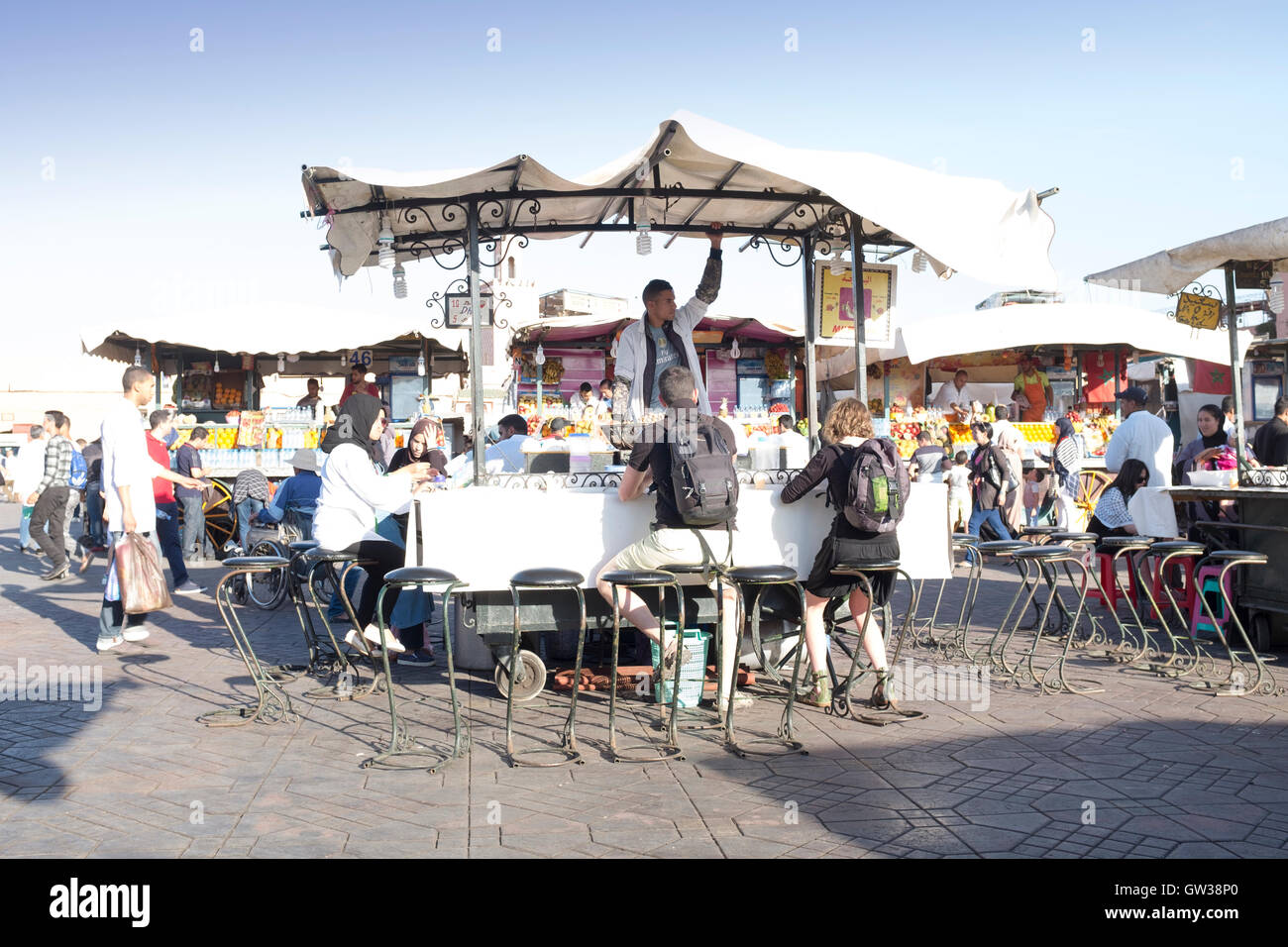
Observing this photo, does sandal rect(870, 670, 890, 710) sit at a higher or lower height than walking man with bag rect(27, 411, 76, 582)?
lower

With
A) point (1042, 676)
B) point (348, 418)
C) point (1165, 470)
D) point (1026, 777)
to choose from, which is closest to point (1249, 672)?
point (1042, 676)

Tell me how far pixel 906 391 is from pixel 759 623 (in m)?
14.4

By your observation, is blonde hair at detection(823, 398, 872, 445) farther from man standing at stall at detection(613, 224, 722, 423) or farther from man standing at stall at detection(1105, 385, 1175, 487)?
man standing at stall at detection(1105, 385, 1175, 487)

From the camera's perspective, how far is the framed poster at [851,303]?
7.80 metres

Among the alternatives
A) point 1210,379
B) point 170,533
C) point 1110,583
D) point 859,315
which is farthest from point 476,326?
point 1210,379

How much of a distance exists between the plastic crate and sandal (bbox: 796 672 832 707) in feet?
2.14

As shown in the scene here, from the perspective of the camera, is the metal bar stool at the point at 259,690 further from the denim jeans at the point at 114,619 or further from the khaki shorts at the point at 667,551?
the denim jeans at the point at 114,619

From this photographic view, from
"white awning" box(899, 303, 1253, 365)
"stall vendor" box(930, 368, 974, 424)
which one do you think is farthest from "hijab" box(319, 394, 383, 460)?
"stall vendor" box(930, 368, 974, 424)

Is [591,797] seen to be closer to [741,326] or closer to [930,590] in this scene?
[930,590]

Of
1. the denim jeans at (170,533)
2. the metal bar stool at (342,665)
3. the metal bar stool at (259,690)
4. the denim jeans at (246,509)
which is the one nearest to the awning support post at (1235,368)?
the metal bar stool at (342,665)

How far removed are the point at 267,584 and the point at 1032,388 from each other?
14.5 meters

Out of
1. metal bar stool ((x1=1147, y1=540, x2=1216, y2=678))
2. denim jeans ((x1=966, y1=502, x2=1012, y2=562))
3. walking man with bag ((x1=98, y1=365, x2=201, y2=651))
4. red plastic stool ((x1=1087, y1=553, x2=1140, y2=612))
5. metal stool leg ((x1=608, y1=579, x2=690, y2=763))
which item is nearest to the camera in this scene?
metal stool leg ((x1=608, y1=579, x2=690, y2=763))

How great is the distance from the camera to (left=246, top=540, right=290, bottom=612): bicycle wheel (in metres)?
11.0

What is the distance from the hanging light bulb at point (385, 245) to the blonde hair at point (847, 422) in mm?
3151
